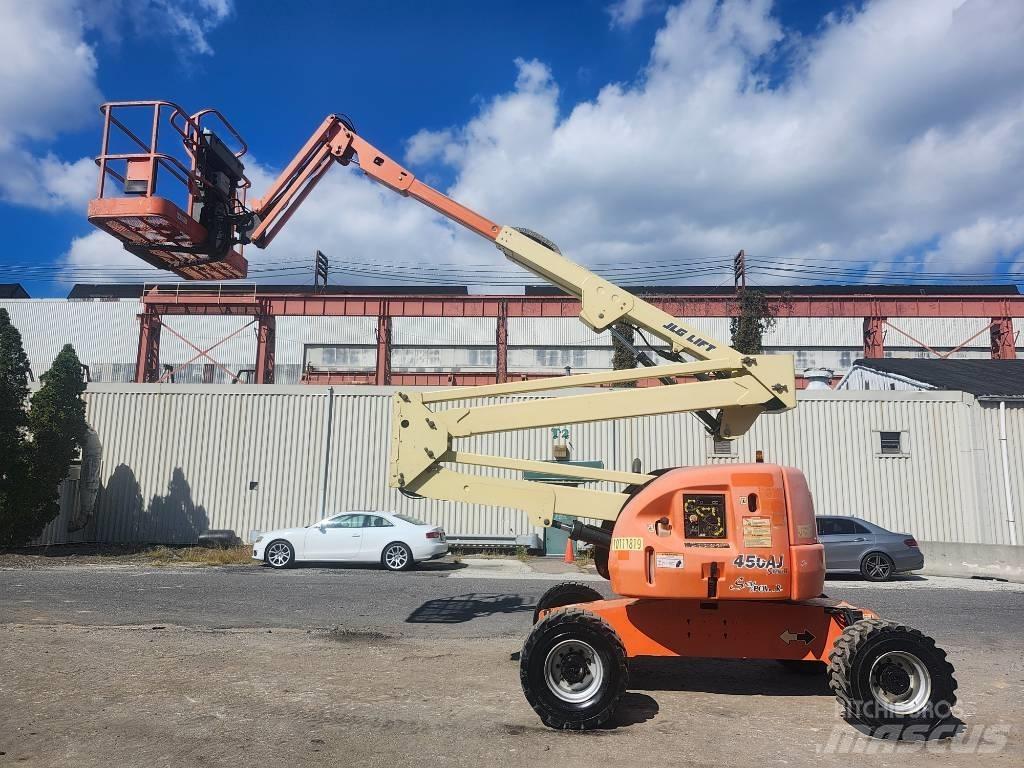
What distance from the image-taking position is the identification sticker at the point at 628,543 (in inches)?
228

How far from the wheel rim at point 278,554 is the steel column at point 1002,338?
106ft

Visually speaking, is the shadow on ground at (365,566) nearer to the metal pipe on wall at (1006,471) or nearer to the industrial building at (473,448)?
the industrial building at (473,448)

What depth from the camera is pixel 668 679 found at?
677cm

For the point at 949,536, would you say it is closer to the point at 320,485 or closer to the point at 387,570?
the point at 387,570

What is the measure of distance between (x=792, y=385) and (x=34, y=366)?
2062 inches

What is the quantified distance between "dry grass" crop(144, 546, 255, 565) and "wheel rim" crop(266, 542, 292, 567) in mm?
1471

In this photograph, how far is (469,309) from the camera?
111 feet

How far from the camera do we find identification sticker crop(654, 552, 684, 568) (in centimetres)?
563

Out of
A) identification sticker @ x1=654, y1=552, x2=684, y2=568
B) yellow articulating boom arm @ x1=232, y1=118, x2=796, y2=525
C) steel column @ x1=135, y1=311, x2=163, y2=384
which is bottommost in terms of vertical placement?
identification sticker @ x1=654, y1=552, x2=684, y2=568

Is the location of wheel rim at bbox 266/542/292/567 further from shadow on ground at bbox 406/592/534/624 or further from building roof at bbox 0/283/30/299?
building roof at bbox 0/283/30/299

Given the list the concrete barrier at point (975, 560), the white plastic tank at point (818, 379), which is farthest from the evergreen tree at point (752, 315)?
the concrete barrier at point (975, 560)

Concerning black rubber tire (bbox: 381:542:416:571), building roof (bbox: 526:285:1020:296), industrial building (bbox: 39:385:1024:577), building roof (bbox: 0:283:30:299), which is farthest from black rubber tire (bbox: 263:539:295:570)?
building roof (bbox: 0:283:30:299)

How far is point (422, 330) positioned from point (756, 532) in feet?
127

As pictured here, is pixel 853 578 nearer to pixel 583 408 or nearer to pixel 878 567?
pixel 878 567
